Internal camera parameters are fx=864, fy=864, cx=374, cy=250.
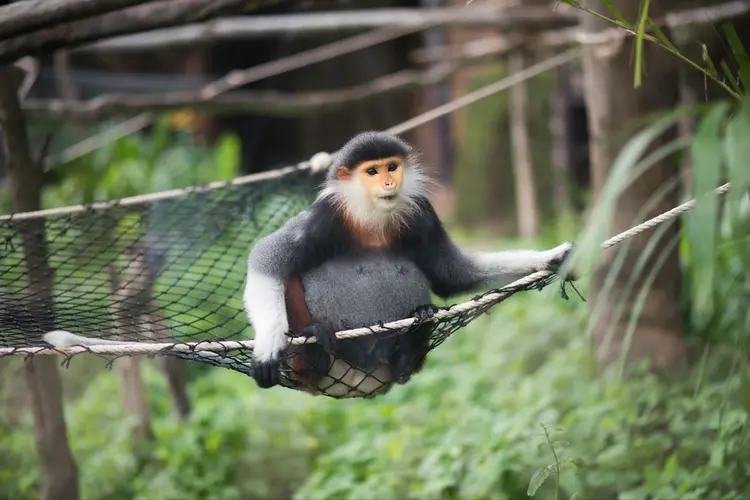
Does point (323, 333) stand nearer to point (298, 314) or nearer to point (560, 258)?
point (298, 314)

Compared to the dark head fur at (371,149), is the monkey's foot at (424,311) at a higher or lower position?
lower

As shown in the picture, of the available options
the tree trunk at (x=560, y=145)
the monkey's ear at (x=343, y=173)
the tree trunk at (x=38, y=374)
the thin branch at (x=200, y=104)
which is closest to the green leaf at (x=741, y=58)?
the monkey's ear at (x=343, y=173)

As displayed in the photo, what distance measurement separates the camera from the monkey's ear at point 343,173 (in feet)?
6.31

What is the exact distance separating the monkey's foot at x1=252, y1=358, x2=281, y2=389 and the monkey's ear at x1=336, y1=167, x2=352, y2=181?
47cm

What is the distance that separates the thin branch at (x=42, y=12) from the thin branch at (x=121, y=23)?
92mm

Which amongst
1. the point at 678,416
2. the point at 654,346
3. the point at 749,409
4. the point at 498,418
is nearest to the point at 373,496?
the point at 498,418

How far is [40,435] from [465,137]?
14.2 ft

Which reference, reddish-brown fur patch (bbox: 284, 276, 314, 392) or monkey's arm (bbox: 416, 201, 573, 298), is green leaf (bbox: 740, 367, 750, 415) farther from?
reddish-brown fur patch (bbox: 284, 276, 314, 392)

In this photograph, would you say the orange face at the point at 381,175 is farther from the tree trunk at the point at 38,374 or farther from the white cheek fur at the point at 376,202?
the tree trunk at the point at 38,374

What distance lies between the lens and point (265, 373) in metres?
1.67

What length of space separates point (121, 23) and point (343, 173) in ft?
2.83

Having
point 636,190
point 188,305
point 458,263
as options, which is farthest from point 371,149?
point 636,190

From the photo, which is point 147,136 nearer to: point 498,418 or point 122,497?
point 122,497

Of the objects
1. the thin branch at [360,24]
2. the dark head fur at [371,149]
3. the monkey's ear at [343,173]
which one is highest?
the thin branch at [360,24]
